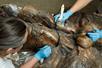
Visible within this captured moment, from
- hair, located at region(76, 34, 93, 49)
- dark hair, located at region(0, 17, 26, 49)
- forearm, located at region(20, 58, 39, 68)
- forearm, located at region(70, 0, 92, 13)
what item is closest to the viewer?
dark hair, located at region(0, 17, 26, 49)

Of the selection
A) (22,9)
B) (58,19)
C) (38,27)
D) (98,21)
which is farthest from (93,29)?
(22,9)

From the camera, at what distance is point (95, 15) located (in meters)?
3.17

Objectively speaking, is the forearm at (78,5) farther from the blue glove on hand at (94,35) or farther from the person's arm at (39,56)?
the person's arm at (39,56)

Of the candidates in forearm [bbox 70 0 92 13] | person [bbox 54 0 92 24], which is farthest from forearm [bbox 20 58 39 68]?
forearm [bbox 70 0 92 13]

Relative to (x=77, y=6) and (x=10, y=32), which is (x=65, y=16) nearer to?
(x=77, y=6)

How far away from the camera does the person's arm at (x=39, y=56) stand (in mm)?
2383

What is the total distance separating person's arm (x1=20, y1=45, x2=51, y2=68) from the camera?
7.82 feet

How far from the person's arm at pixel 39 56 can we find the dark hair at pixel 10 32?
2.13 feet

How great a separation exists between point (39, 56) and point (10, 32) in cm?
88

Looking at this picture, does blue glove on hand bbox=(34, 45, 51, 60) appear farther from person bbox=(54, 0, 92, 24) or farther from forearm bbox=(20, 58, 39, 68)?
person bbox=(54, 0, 92, 24)

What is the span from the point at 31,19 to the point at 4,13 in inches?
11.6

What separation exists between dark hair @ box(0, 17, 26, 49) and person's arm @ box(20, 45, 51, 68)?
65 cm

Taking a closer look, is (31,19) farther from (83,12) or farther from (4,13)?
(83,12)

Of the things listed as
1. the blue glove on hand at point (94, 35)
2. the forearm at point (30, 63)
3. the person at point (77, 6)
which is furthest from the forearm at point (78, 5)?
the forearm at point (30, 63)
